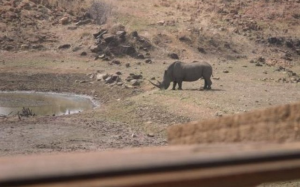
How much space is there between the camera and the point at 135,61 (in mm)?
23797

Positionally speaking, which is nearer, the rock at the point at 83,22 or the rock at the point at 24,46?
the rock at the point at 24,46

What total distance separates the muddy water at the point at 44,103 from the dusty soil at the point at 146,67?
514mm

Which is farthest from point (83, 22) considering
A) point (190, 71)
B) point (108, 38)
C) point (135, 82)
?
point (190, 71)

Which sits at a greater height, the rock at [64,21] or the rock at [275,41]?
the rock at [64,21]

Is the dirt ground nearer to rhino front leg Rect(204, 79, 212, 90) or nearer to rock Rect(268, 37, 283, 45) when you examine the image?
rhino front leg Rect(204, 79, 212, 90)

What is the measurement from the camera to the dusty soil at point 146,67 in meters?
13.0

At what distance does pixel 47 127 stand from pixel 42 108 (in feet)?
11.9

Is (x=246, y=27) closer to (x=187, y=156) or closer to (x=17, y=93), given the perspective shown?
(x=17, y=93)

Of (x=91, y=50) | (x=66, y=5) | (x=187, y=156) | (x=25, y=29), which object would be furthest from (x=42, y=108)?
(x=187, y=156)

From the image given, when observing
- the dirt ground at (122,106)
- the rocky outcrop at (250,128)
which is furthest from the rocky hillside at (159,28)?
the rocky outcrop at (250,128)

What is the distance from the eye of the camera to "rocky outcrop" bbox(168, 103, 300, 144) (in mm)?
1525

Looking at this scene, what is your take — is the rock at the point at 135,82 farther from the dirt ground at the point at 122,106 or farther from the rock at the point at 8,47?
the rock at the point at 8,47

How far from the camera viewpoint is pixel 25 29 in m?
27.2

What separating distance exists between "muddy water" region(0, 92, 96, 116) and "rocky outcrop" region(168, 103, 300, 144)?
1477 centimetres
